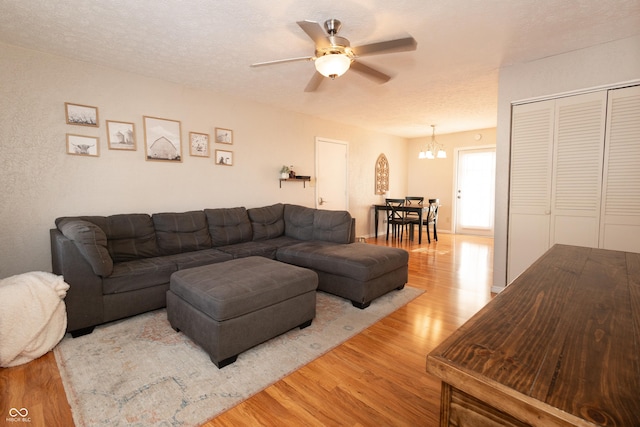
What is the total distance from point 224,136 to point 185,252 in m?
1.66

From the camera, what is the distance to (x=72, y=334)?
2.29 m

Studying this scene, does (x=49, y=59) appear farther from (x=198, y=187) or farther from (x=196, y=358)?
(x=196, y=358)

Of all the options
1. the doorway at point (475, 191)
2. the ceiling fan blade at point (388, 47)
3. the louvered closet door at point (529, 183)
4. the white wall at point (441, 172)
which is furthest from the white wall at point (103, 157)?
the doorway at point (475, 191)

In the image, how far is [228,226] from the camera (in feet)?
12.3

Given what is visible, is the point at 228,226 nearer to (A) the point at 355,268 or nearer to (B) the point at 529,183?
(A) the point at 355,268

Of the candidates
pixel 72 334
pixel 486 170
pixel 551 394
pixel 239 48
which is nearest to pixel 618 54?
pixel 239 48

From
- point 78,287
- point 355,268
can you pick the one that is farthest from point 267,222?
point 78,287

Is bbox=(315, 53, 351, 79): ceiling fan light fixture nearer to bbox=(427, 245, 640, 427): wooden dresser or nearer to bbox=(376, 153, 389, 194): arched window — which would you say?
bbox=(427, 245, 640, 427): wooden dresser

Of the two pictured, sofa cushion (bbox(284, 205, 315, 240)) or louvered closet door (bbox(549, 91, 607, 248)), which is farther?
sofa cushion (bbox(284, 205, 315, 240))

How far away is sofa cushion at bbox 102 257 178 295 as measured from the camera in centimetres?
244

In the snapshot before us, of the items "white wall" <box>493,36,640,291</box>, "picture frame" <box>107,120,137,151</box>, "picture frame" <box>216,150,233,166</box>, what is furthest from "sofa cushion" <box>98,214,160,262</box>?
"white wall" <box>493,36,640,291</box>

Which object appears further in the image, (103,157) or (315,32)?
(103,157)

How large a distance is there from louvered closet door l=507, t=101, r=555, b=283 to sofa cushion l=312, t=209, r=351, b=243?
1795mm

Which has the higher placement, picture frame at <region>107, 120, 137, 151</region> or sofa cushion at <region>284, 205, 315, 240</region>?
picture frame at <region>107, 120, 137, 151</region>
